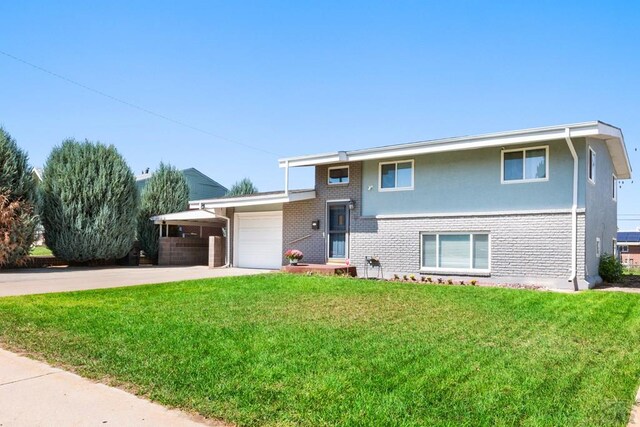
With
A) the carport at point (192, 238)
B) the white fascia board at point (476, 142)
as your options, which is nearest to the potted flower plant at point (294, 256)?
the white fascia board at point (476, 142)

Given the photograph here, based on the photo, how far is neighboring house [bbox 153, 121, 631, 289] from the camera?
40.1 ft

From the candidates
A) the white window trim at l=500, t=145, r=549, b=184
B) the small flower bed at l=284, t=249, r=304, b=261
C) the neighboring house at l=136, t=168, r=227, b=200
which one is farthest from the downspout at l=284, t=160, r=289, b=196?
the neighboring house at l=136, t=168, r=227, b=200

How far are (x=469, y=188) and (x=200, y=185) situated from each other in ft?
80.3

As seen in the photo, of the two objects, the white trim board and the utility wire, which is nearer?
the white trim board

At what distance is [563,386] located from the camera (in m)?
4.08

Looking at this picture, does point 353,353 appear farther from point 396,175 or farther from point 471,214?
point 396,175

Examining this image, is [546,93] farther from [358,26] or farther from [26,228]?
[26,228]

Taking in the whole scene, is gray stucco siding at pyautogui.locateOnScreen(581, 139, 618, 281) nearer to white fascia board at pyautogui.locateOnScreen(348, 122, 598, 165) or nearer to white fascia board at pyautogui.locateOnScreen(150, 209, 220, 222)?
white fascia board at pyautogui.locateOnScreen(348, 122, 598, 165)

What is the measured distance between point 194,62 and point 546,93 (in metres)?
13.2

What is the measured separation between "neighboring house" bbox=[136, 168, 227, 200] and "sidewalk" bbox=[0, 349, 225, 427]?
2863cm

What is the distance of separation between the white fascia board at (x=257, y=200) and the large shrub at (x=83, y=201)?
3.83 metres

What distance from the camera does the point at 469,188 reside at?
13727 mm

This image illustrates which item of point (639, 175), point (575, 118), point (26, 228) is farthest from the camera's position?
point (639, 175)

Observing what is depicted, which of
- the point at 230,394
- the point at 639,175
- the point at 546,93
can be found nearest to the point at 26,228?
the point at 230,394
